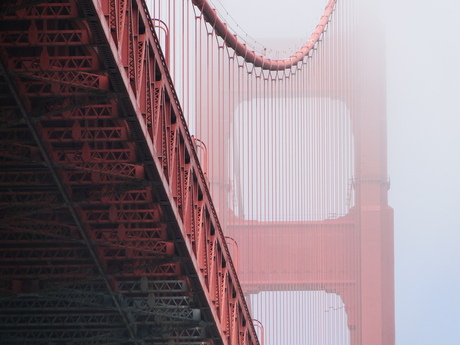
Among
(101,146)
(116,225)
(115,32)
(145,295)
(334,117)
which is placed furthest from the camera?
(334,117)

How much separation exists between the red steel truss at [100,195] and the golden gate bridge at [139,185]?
3 cm

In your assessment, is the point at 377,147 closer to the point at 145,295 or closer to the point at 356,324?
the point at 356,324

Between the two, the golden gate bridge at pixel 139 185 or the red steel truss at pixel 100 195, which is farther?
the golden gate bridge at pixel 139 185

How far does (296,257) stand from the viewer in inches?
2092

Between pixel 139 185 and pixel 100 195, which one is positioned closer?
pixel 139 185

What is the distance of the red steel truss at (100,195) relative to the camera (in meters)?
21.6

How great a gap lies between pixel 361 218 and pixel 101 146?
29.5 metres

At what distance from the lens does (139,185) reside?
2505cm

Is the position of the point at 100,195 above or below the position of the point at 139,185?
below

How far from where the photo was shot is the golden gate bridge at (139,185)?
2189 centimetres

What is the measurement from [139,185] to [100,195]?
80 centimetres

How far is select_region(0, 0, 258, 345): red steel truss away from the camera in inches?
851

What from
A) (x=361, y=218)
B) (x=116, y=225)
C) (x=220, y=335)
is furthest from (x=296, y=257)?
(x=116, y=225)

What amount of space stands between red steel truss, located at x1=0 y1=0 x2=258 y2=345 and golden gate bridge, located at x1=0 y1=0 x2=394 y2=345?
0.11ft
